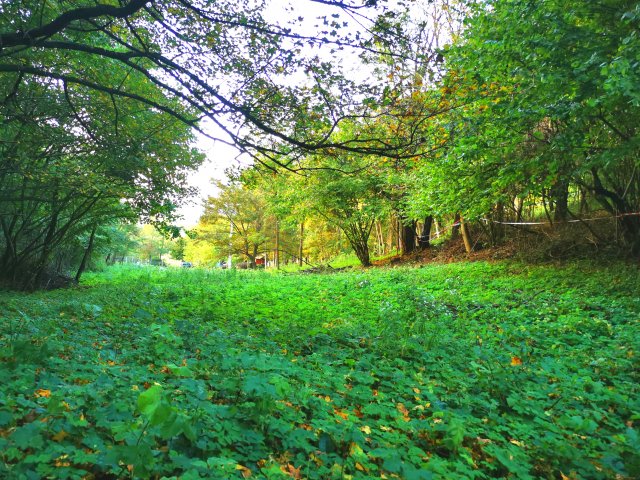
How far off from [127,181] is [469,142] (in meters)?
7.79

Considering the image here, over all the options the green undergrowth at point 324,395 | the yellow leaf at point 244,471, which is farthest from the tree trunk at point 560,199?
the yellow leaf at point 244,471

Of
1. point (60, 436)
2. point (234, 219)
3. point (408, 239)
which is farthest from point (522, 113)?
point (234, 219)

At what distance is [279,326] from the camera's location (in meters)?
5.71

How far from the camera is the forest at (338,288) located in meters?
2.27

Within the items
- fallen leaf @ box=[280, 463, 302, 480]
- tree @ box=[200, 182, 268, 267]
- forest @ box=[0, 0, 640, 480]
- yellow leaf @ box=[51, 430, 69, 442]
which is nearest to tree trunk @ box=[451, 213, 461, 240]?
forest @ box=[0, 0, 640, 480]

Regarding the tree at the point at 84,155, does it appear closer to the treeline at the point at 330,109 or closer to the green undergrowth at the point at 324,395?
the treeline at the point at 330,109

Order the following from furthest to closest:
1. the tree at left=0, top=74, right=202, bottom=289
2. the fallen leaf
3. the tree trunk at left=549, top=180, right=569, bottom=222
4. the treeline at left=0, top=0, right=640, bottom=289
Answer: the tree trunk at left=549, top=180, right=569, bottom=222 → the tree at left=0, top=74, right=202, bottom=289 → the treeline at left=0, top=0, right=640, bottom=289 → the fallen leaf

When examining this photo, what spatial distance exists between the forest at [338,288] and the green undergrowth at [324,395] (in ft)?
0.07

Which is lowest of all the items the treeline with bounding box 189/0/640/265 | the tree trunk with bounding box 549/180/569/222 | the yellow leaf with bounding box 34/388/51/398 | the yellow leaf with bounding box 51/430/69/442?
the yellow leaf with bounding box 51/430/69/442

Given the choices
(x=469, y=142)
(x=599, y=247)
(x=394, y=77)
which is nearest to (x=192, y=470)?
(x=394, y=77)

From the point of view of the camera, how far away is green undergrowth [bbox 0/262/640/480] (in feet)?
6.34

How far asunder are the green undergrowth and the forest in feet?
0.07

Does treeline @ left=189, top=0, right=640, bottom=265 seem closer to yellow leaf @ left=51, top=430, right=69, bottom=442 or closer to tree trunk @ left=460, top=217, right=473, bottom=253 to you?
tree trunk @ left=460, top=217, right=473, bottom=253

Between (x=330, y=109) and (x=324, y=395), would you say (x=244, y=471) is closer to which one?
(x=324, y=395)
